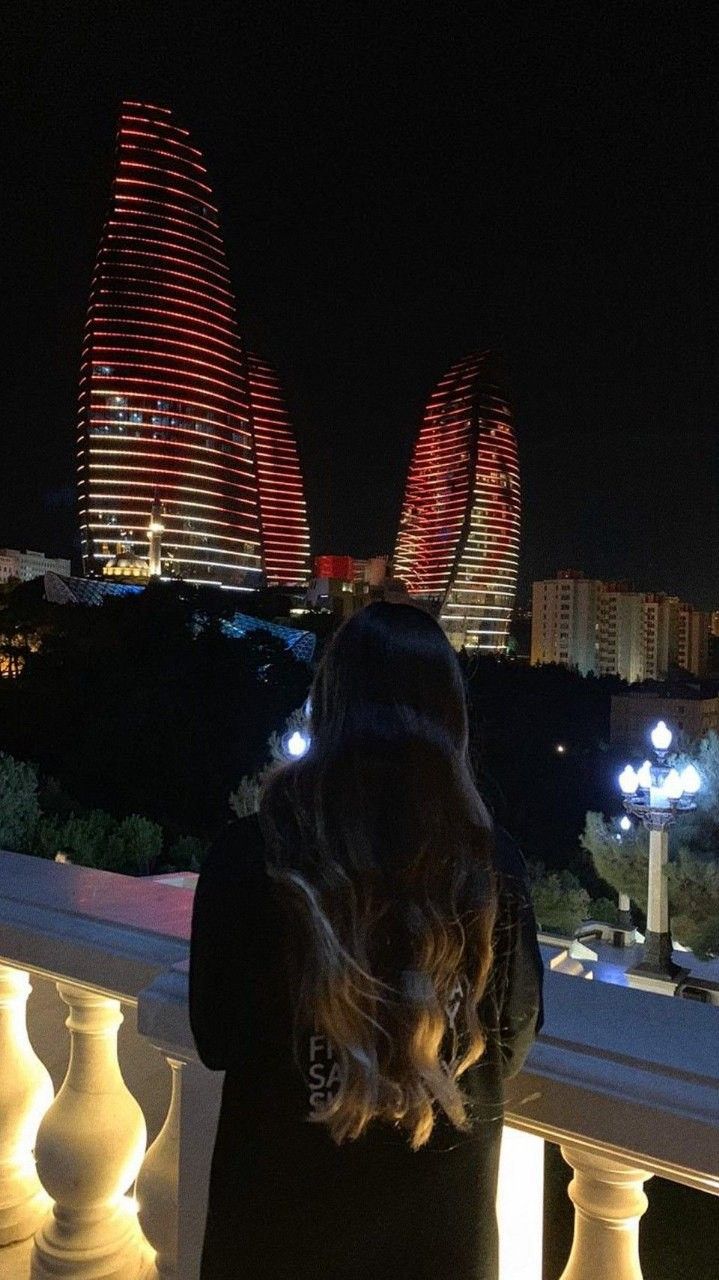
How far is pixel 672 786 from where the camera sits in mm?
9398

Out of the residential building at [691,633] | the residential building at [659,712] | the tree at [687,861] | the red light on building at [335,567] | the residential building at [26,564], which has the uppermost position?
the red light on building at [335,567]

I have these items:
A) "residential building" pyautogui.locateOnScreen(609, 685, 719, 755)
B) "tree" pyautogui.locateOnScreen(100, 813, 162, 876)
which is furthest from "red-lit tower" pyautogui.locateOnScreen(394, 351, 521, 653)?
"tree" pyautogui.locateOnScreen(100, 813, 162, 876)

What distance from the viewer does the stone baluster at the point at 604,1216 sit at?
1.18 m

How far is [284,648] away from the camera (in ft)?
115

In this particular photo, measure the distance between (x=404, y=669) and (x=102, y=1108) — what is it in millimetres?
996

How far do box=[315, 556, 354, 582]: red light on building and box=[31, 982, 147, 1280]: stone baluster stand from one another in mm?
105487

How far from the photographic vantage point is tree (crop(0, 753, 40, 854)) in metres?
12.9

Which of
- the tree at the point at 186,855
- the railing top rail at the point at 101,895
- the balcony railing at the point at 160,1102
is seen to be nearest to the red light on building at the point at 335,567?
the tree at the point at 186,855

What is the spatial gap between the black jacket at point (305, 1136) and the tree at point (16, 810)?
39.9ft

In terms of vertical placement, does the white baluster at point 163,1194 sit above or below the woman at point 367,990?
below

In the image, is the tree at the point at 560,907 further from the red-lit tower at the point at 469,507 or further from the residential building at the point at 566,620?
the residential building at the point at 566,620

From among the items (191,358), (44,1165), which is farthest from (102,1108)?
(191,358)

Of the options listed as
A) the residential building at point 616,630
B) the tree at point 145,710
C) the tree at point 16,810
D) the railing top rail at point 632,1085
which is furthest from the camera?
the residential building at point 616,630

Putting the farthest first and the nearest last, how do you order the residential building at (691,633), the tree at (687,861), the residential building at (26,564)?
the residential building at (691,633) < the residential building at (26,564) < the tree at (687,861)
